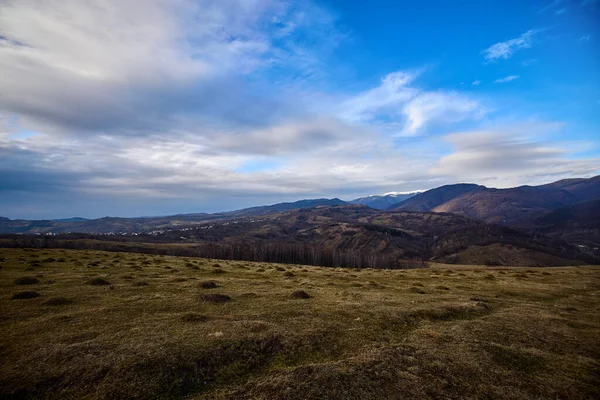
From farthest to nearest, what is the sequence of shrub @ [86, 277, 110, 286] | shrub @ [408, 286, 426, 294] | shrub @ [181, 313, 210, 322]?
shrub @ [408, 286, 426, 294] → shrub @ [86, 277, 110, 286] → shrub @ [181, 313, 210, 322]

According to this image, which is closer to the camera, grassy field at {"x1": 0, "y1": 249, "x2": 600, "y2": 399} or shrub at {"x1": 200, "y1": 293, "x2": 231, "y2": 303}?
grassy field at {"x1": 0, "y1": 249, "x2": 600, "y2": 399}

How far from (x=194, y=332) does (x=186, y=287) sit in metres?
15.7

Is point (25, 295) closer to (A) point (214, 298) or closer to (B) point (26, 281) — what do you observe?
(B) point (26, 281)

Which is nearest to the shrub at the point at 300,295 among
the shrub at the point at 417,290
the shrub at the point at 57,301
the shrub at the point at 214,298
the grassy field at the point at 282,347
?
the grassy field at the point at 282,347

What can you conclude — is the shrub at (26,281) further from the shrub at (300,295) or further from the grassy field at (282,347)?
the shrub at (300,295)

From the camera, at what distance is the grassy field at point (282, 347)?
12398 millimetres

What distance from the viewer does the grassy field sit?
12398mm

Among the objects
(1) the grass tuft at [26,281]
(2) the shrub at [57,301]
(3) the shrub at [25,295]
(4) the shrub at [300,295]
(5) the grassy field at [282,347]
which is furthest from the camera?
(1) the grass tuft at [26,281]

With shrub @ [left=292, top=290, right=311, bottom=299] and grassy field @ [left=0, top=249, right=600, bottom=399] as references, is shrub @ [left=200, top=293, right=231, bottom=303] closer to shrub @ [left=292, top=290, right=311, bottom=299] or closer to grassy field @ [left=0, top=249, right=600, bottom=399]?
grassy field @ [left=0, top=249, right=600, bottom=399]

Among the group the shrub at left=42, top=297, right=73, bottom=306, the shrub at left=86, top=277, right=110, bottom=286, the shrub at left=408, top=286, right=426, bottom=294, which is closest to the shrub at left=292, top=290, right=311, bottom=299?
the shrub at left=408, top=286, right=426, bottom=294

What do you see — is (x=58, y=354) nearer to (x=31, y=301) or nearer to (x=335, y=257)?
(x=31, y=301)

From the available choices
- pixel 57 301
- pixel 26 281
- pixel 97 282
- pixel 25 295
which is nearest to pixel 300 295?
pixel 57 301

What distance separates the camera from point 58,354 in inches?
550

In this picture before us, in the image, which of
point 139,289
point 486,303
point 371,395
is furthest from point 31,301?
point 486,303
